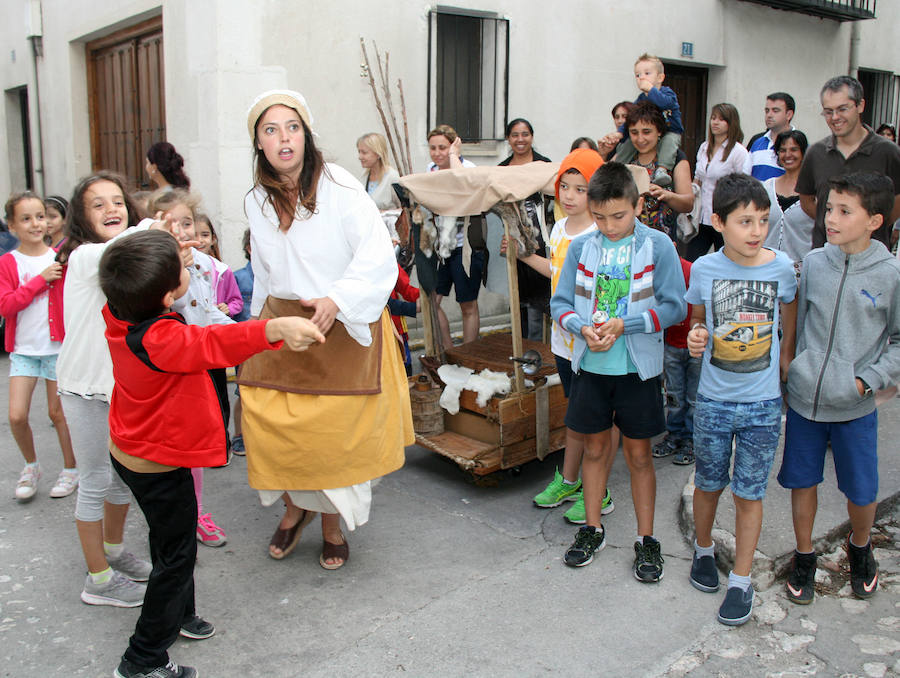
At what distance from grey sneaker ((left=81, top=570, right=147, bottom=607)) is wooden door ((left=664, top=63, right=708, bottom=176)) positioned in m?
8.29

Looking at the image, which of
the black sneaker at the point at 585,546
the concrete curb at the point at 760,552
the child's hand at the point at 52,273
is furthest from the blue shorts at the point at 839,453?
the child's hand at the point at 52,273

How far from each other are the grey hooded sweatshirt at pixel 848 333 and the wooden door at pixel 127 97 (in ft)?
20.6

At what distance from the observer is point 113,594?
306 cm

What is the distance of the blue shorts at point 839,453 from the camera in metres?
2.99

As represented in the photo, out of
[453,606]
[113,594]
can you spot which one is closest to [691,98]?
[453,606]

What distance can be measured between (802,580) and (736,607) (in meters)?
0.38

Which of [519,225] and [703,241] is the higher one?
[519,225]

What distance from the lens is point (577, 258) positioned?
133 inches

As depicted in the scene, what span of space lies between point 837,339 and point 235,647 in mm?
2433

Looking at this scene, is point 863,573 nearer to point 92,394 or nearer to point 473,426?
point 473,426

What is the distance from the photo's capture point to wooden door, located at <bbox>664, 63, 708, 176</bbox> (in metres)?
9.44

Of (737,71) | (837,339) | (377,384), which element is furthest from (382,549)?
(737,71)

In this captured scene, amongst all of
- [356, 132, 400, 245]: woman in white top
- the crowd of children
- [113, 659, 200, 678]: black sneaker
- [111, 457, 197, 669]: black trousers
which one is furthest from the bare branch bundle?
[113, 659, 200, 678]: black sneaker

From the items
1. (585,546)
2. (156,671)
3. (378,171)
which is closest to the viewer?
(156,671)
